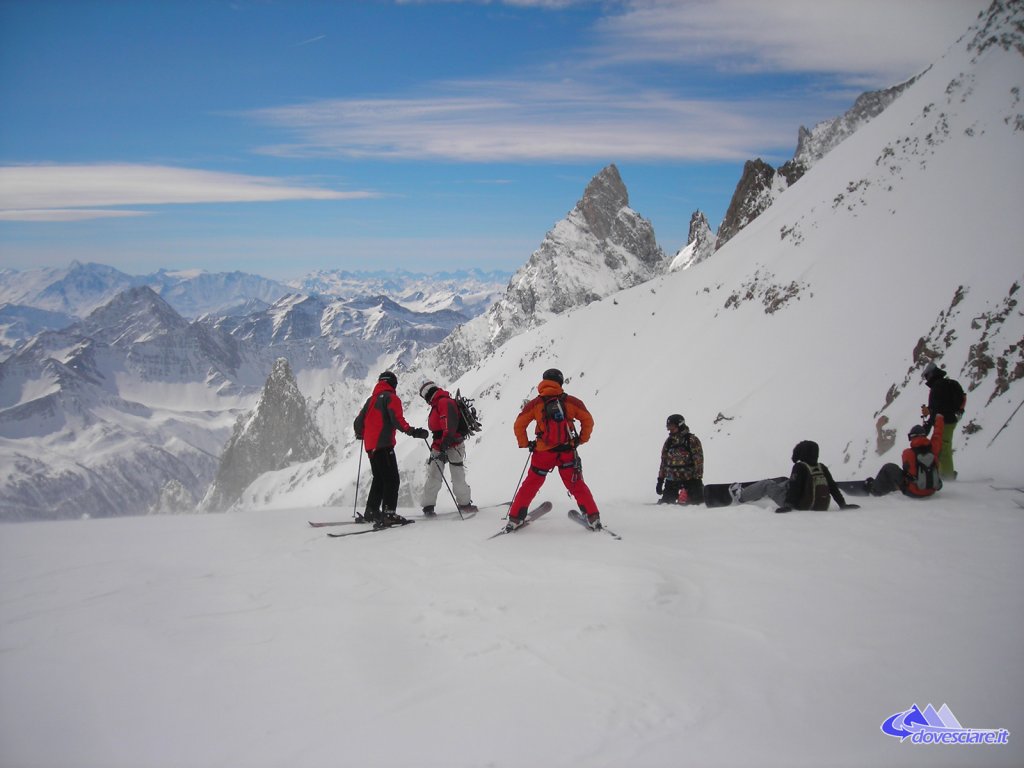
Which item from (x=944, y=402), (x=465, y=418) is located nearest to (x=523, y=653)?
(x=465, y=418)

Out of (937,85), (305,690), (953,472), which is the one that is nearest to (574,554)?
(305,690)

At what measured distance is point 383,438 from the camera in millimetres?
10281

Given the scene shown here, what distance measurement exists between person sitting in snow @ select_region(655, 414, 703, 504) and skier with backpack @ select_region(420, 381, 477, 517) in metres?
3.57

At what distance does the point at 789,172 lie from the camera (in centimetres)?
4581

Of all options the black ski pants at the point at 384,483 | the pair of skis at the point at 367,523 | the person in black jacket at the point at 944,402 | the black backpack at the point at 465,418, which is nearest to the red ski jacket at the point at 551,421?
the black backpack at the point at 465,418

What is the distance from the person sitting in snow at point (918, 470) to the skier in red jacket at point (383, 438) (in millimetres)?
7712

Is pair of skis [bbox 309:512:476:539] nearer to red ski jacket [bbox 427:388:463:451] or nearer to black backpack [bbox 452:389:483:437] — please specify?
red ski jacket [bbox 427:388:463:451]

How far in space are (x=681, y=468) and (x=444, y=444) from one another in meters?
4.40

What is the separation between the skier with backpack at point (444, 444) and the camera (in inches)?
428

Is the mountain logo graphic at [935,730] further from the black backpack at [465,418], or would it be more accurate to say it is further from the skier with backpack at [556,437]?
the black backpack at [465,418]

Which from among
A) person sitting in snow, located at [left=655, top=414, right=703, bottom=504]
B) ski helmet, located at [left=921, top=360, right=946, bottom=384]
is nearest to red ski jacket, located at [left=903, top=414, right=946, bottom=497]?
ski helmet, located at [left=921, top=360, right=946, bottom=384]

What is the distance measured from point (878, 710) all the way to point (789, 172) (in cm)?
4805

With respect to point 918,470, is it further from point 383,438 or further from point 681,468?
point 383,438

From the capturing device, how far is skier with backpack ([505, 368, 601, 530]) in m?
9.15
